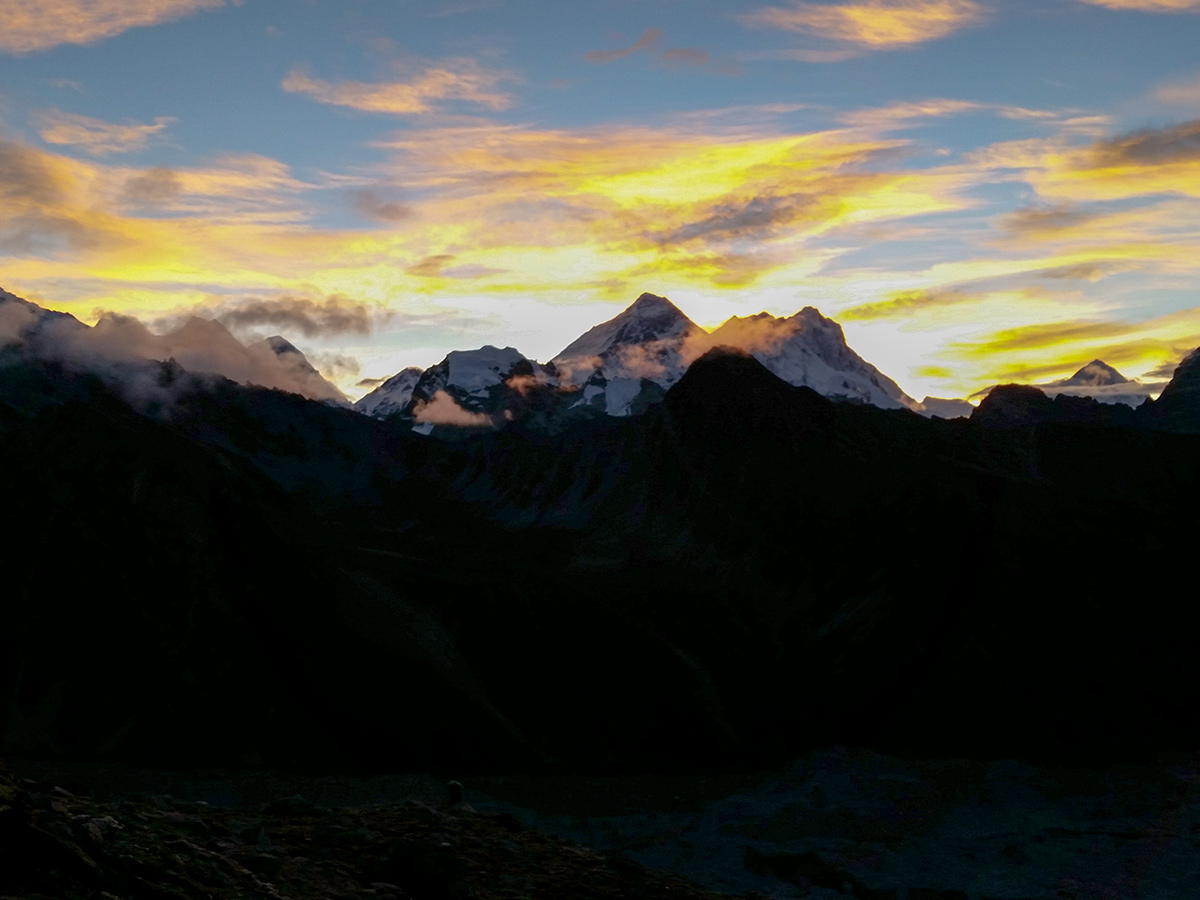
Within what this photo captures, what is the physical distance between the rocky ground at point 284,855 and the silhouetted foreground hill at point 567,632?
216 ft

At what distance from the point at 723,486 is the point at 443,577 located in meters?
62.2

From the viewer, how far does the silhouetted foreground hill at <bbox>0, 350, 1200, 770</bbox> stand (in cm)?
10031

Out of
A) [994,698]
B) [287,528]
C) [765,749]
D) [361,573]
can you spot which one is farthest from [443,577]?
[994,698]

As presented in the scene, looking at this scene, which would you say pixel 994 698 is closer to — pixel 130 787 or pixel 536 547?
pixel 130 787

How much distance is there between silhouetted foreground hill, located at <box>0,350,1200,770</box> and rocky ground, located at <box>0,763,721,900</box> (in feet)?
216

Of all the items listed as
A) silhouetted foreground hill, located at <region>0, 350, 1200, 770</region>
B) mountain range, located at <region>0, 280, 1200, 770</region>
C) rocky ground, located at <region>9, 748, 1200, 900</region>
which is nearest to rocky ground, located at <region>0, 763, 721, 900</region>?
rocky ground, located at <region>9, 748, 1200, 900</region>

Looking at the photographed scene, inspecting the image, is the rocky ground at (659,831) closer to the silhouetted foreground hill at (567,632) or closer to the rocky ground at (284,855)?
the rocky ground at (284,855)

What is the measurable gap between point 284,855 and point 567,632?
304 ft

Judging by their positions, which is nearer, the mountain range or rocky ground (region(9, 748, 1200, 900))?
rocky ground (region(9, 748, 1200, 900))

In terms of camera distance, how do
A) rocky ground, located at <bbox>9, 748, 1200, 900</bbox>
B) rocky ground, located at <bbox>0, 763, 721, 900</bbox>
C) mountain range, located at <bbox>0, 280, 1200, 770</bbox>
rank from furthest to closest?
mountain range, located at <bbox>0, 280, 1200, 770</bbox> → rocky ground, located at <bbox>9, 748, 1200, 900</bbox> → rocky ground, located at <bbox>0, 763, 721, 900</bbox>

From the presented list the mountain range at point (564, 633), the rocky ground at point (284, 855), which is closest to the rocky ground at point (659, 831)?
the rocky ground at point (284, 855)

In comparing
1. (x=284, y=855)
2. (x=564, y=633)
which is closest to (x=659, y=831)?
(x=564, y=633)

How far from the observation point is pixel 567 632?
11875 cm

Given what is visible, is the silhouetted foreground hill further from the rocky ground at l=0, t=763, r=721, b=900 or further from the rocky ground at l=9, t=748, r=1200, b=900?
the rocky ground at l=0, t=763, r=721, b=900
